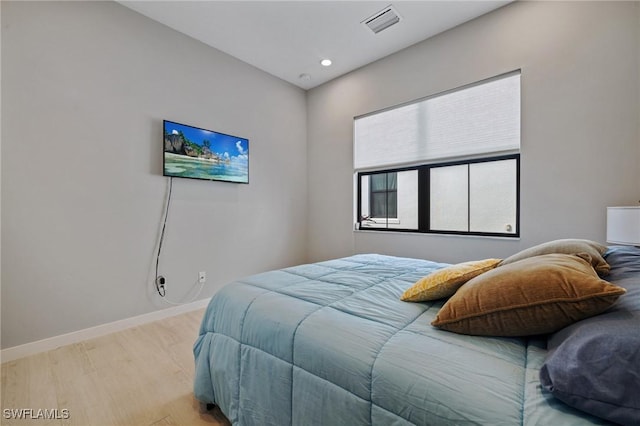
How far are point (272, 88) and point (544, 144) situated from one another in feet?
10.5

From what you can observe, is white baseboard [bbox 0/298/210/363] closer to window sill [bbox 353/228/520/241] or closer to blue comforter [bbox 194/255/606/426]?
blue comforter [bbox 194/255/606/426]

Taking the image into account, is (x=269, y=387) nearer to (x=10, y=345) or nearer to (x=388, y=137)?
(x=10, y=345)

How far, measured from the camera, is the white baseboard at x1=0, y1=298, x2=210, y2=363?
1997 mm

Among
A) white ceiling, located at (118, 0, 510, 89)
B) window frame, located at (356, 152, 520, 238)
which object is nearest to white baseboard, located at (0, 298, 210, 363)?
window frame, located at (356, 152, 520, 238)

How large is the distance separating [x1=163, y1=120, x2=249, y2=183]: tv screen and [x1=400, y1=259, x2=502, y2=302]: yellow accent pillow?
254 centimetres

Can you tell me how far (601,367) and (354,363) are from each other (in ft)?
1.91

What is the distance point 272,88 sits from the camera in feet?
12.4

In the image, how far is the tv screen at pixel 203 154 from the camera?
2745mm

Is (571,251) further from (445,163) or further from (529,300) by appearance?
(445,163)

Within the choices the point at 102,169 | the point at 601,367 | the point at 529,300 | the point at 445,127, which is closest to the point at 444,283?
the point at 529,300

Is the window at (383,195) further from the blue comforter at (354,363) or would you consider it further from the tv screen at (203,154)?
the blue comforter at (354,363)

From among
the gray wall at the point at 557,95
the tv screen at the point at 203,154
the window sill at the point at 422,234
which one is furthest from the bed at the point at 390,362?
the tv screen at the point at 203,154

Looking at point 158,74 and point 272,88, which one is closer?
point 158,74

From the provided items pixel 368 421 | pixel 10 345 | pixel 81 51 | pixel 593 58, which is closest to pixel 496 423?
pixel 368 421
